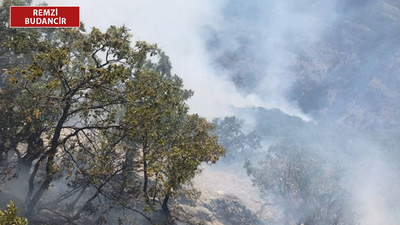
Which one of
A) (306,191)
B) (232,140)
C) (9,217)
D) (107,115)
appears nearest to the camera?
(9,217)

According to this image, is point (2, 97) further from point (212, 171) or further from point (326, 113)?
point (326, 113)

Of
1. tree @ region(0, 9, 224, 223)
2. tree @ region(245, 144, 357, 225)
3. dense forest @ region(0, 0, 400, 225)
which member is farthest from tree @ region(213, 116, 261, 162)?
tree @ region(0, 9, 224, 223)

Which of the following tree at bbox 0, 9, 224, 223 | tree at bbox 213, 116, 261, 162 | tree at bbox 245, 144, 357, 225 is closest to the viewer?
tree at bbox 0, 9, 224, 223

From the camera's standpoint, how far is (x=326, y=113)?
7013 inches

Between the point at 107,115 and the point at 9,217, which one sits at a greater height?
the point at 107,115

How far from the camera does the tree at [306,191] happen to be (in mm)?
60031

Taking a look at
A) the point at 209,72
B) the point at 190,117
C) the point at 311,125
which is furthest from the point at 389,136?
the point at 190,117

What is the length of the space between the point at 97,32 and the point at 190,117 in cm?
1237

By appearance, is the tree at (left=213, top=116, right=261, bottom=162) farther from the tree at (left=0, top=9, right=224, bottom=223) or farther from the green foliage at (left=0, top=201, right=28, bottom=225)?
the green foliage at (left=0, top=201, right=28, bottom=225)

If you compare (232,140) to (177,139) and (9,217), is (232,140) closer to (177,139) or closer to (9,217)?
(177,139)

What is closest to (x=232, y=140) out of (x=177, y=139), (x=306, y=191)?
(x=306, y=191)

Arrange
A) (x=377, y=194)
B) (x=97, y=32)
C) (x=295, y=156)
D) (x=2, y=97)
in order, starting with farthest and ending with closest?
(x=377, y=194)
(x=295, y=156)
(x=2, y=97)
(x=97, y=32)

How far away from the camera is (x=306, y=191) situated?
6216 cm

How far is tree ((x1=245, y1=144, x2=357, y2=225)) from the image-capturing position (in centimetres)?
6003
